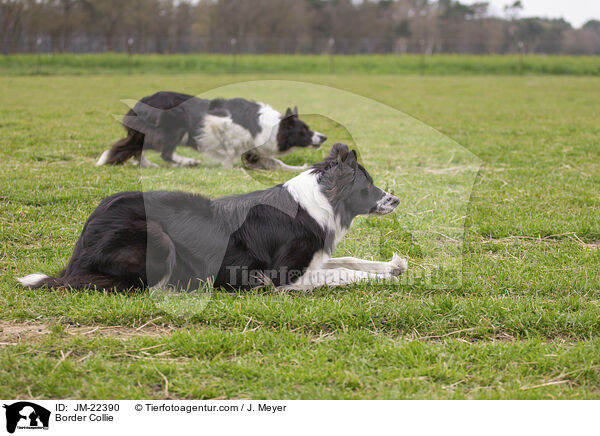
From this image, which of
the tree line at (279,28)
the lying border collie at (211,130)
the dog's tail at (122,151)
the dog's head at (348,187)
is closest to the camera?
the dog's head at (348,187)

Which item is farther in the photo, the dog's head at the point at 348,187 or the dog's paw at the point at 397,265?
the dog's paw at the point at 397,265

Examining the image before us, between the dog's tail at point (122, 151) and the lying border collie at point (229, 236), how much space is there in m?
4.18

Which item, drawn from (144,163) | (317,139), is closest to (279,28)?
(317,139)

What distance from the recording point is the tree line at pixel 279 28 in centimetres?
4425

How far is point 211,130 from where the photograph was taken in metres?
8.88

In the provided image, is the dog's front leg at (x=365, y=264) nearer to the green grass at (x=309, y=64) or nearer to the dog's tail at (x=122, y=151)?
the dog's tail at (x=122, y=151)

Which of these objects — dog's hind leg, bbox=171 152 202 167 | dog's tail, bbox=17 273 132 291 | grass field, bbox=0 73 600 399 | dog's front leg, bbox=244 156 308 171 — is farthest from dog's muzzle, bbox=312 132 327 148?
dog's tail, bbox=17 273 132 291

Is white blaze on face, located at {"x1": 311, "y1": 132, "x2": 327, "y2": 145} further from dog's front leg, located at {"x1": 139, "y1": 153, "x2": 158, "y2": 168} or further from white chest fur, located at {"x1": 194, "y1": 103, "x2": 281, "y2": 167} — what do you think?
dog's front leg, located at {"x1": 139, "y1": 153, "x2": 158, "y2": 168}

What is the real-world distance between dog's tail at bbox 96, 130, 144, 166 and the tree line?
27.0 metres

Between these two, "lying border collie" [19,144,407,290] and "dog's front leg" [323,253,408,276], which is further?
"dog's front leg" [323,253,408,276]

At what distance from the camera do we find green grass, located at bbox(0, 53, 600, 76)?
3294 cm
